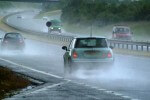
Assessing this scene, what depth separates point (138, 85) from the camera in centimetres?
2028

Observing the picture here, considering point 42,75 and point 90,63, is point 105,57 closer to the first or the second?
point 90,63

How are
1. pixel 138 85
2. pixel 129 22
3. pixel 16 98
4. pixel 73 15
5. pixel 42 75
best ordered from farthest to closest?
1. pixel 73 15
2. pixel 129 22
3. pixel 42 75
4. pixel 138 85
5. pixel 16 98

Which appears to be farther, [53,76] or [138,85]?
[53,76]

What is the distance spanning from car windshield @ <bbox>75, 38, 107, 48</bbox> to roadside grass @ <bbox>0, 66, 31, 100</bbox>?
118 inches

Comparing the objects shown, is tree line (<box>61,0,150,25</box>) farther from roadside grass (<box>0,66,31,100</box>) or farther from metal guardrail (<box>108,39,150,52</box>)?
roadside grass (<box>0,66,31,100</box>)

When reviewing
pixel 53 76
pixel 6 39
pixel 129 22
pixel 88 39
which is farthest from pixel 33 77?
pixel 129 22

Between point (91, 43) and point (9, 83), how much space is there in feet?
15.7

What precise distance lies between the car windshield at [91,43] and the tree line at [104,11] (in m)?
69.9

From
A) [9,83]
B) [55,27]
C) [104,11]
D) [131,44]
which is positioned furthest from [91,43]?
[104,11]

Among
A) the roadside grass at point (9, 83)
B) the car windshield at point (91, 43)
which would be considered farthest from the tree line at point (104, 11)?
the roadside grass at point (9, 83)

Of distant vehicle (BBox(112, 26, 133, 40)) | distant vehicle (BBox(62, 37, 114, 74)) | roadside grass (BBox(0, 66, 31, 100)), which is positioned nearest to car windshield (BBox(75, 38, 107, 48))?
distant vehicle (BBox(62, 37, 114, 74))

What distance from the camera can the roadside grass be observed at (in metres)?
18.6

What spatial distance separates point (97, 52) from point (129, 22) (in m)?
75.7

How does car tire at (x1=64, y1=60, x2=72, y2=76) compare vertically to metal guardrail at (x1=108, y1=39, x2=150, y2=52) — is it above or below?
above
